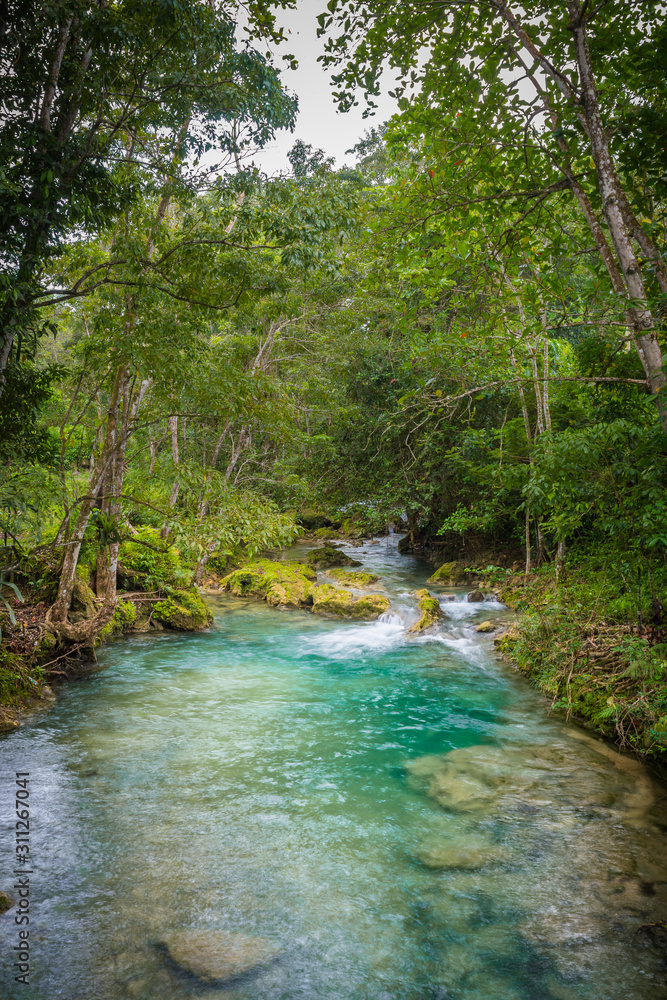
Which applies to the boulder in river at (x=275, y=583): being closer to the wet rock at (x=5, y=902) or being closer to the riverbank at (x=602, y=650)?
the riverbank at (x=602, y=650)

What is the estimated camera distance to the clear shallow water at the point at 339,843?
3451mm

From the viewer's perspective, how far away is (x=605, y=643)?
7.01 m

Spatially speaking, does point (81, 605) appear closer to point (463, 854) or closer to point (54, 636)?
point (54, 636)

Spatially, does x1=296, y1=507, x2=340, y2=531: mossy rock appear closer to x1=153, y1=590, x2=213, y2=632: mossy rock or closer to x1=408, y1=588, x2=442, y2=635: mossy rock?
x1=408, y1=588, x2=442, y2=635: mossy rock

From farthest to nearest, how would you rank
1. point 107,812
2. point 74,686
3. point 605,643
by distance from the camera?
point 74,686 < point 605,643 < point 107,812

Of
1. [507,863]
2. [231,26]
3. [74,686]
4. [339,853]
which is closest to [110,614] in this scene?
[74,686]

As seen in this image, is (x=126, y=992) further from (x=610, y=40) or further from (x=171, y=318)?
(x=610, y=40)

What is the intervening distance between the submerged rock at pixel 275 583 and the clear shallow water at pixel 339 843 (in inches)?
216

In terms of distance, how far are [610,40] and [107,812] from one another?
26.0ft

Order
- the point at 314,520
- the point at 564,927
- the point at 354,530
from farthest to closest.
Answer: the point at 314,520, the point at 354,530, the point at 564,927

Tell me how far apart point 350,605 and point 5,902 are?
9.45m

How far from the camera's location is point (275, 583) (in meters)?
14.7

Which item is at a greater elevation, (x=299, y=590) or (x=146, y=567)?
(x=146, y=567)

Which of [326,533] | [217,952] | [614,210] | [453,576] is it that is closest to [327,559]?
[453,576]
